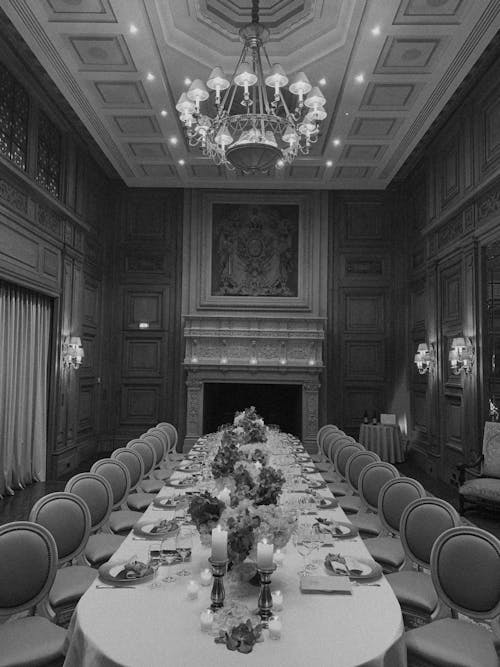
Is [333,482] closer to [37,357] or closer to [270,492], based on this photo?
[270,492]

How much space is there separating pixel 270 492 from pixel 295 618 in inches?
25.3

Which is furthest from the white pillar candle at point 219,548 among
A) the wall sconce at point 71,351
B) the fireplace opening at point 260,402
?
the fireplace opening at point 260,402

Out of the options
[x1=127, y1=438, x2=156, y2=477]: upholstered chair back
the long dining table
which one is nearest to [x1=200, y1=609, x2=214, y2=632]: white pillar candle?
the long dining table

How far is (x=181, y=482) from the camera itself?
405 centimetres

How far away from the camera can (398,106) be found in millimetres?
7055

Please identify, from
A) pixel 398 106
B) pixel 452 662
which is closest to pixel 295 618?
pixel 452 662

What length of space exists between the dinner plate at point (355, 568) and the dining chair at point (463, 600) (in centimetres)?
35

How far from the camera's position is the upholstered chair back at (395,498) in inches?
137

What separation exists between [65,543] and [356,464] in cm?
263

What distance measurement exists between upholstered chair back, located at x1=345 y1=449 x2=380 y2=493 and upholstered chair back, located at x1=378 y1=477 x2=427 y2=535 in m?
0.99

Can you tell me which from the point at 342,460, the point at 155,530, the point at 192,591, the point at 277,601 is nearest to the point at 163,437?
the point at 342,460

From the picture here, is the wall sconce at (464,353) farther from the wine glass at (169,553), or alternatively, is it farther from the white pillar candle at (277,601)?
the white pillar candle at (277,601)

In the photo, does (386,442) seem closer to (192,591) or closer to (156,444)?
(156,444)

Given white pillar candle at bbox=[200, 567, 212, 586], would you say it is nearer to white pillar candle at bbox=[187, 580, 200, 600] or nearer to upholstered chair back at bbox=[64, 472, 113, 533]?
white pillar candle at bbox=[187, 580, 200, 600]
